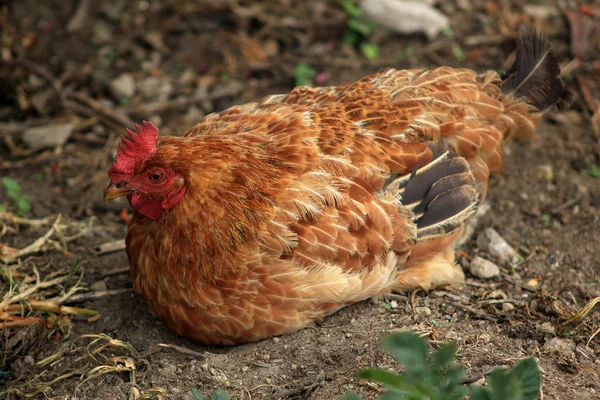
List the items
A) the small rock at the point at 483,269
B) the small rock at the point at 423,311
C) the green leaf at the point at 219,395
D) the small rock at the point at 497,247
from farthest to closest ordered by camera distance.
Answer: the small rock at the point at 497,247, the small rock at the point at 483,269, the small rock at the point at 423,311, the green leaf at the point at 219,395

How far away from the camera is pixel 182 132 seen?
15.9 feet

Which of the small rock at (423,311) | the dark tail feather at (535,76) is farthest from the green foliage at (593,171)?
the small rock at (423,311)

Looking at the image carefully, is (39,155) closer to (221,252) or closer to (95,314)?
(95,314)

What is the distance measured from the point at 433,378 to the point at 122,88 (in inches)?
152

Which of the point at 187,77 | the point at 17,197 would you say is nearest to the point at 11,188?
the point at 17,197

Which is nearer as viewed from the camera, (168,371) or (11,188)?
(168,371)

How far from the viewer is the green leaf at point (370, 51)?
5.28 metres

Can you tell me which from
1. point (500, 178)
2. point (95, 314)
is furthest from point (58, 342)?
point (500, 178)

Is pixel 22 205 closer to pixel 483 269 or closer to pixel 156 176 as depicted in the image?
pixel 156 176

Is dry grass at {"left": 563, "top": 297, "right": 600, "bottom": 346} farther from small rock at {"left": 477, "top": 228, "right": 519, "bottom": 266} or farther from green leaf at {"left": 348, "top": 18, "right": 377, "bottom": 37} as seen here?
green leaf at {"left": 348, "top": 18, "right": 377, "bottom": 37}

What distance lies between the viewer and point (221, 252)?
3.03 m

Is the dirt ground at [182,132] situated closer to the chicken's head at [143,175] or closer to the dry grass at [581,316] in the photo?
the dry grass at [581,316]

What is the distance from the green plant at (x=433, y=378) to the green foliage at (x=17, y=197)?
117 inches

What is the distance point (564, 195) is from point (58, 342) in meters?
3.30
